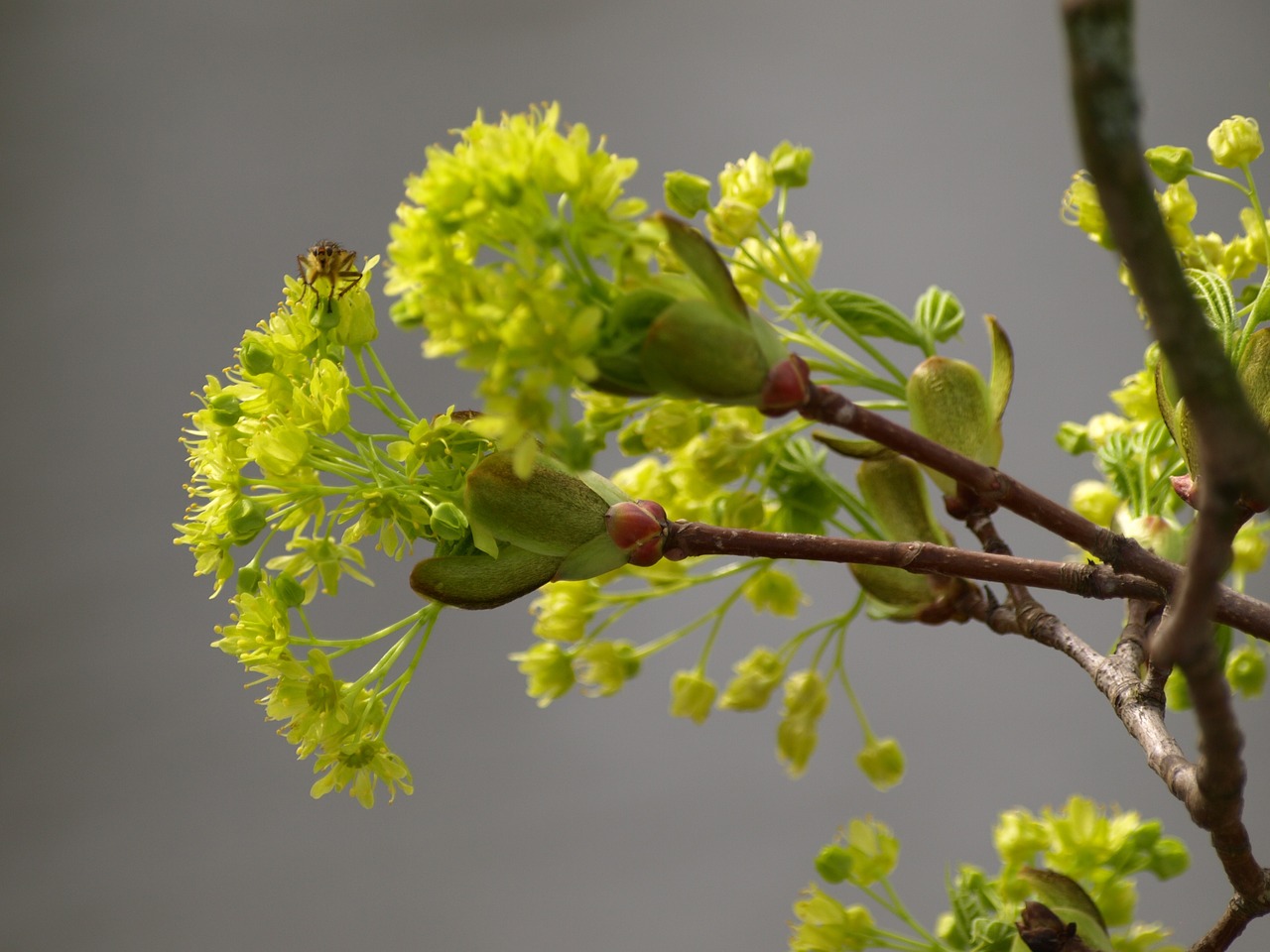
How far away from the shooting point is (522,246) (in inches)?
12.3

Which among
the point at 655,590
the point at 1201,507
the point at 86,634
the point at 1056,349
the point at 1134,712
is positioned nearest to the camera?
the point at 1201,507

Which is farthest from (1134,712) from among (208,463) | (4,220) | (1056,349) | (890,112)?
(4,220)

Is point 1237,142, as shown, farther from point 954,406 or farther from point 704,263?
point 704,263

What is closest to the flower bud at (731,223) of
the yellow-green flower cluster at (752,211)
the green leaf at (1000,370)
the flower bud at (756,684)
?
the yellow-green flower cluster at (752,211)

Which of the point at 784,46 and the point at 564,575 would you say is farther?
the point at 784,46

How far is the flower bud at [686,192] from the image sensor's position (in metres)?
0.47

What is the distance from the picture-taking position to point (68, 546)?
4.63ft

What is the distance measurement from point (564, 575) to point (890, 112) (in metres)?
1.30

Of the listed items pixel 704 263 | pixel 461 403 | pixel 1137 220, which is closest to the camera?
pixel 1137 220

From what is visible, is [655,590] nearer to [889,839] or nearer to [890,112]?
[889,839]

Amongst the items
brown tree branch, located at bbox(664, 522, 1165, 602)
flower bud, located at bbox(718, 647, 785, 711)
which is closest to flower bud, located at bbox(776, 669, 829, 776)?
flower bud, located at bbox(718, 647, 785, 711)

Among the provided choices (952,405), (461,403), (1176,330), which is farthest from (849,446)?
(461,403)

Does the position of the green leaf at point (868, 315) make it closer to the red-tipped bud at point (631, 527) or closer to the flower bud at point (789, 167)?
the flower bud at point (789, 167)

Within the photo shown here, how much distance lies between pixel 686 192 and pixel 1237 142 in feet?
0.75
